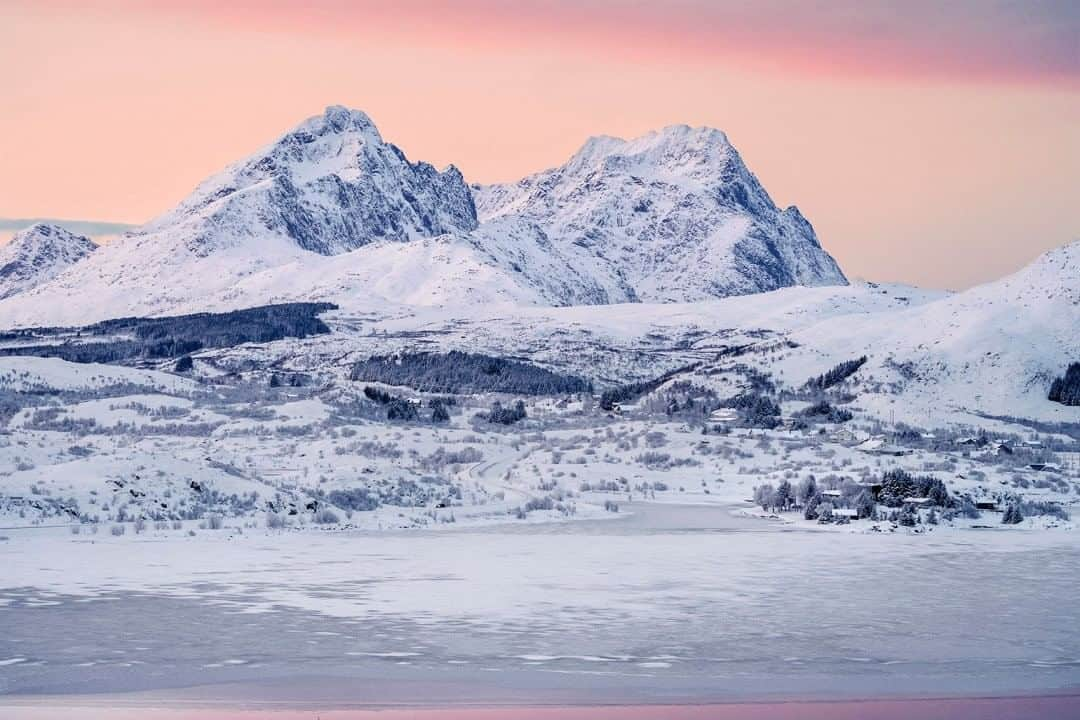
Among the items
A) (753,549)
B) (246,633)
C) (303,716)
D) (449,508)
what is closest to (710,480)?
(449,508)

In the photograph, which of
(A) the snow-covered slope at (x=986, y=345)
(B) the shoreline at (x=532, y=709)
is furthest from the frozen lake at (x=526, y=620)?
(A) the snow-covered slope at (x=986, y=345)

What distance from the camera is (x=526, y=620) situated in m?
26.9

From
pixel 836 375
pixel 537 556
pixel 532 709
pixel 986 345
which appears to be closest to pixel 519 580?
pixel 537 556

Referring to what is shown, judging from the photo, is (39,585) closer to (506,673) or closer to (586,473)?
(506,673)

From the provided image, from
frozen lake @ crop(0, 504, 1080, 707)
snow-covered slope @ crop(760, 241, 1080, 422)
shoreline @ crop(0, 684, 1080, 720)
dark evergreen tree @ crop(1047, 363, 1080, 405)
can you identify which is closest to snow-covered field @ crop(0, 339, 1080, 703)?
frozen lake @ crop(0, 504, 1080, 707)

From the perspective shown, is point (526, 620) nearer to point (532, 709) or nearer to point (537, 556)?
point (532, 709)

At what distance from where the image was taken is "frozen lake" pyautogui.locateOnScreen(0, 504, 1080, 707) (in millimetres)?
21422

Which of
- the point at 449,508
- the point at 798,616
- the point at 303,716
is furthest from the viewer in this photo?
the point at 449,508

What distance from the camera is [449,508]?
5491cm

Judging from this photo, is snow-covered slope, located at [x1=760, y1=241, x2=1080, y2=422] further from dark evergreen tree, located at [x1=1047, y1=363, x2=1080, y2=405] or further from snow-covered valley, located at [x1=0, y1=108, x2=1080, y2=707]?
snow-covered valley, located at [x1=0, y1=108, x2=1080, y2=707]

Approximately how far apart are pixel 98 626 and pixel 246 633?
2658mm

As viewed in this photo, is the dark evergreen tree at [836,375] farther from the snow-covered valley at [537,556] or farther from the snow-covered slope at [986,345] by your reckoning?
the snow-covered valley at [537,556]

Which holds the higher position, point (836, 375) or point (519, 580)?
point (836, 375)

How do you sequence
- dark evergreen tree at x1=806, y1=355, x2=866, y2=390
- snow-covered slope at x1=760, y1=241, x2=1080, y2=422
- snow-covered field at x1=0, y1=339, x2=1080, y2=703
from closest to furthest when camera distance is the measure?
snow-covered field at x1=0, y1=339, x2=1080, y2=703 → snow-covered slope at x1=760, y1=241, x2=1080, y2=422 → dark evergreen tree at x1=806, y1=355, x2=866, y2=390
